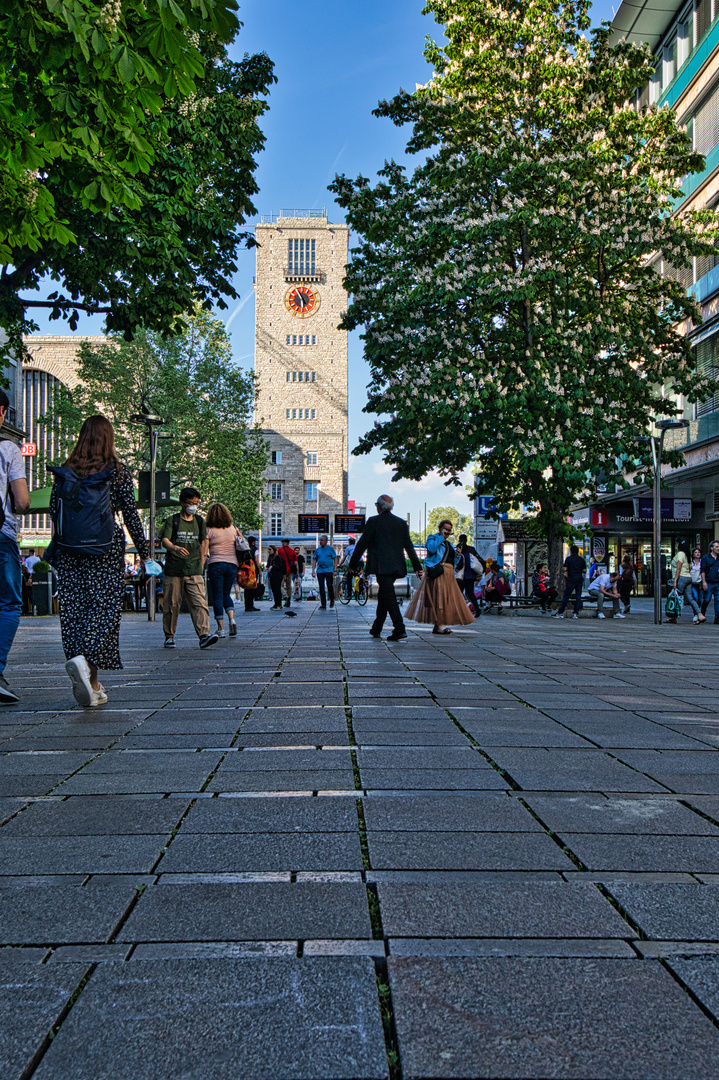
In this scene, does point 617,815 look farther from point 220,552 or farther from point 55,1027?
point 220,552

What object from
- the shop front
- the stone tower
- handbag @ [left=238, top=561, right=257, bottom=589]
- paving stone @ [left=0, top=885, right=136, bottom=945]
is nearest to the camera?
paving stone @ [left=0, top=885, right=136, bottom=945]

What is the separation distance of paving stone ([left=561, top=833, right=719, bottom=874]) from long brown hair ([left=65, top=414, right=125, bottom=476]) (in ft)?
14.0

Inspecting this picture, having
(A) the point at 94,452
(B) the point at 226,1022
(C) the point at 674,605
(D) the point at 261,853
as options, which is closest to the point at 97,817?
(D) the point at 261,853

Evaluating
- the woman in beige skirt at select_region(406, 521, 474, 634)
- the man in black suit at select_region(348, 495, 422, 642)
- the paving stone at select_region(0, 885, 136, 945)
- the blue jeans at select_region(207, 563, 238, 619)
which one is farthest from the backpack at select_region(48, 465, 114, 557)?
the woman in beige skirt at select_region(406, 521, 474, 634)

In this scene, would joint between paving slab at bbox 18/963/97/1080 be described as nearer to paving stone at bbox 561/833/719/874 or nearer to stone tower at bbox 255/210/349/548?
paving stone at bbox 561/833/719/874

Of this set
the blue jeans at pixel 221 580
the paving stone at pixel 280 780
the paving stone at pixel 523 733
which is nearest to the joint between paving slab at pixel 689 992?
the paving stone at pixel 280 780

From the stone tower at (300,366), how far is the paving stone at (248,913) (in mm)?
93545

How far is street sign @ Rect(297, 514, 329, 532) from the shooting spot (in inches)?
1462

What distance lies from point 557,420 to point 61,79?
588 inches

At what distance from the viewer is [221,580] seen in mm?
12906

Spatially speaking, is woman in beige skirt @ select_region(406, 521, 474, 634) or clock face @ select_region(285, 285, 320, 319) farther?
clock face @ select_region(285, 285, 320, 319)

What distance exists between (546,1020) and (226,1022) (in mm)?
609

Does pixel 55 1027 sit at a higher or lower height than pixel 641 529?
lower

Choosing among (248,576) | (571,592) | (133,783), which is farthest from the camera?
(571,592)
